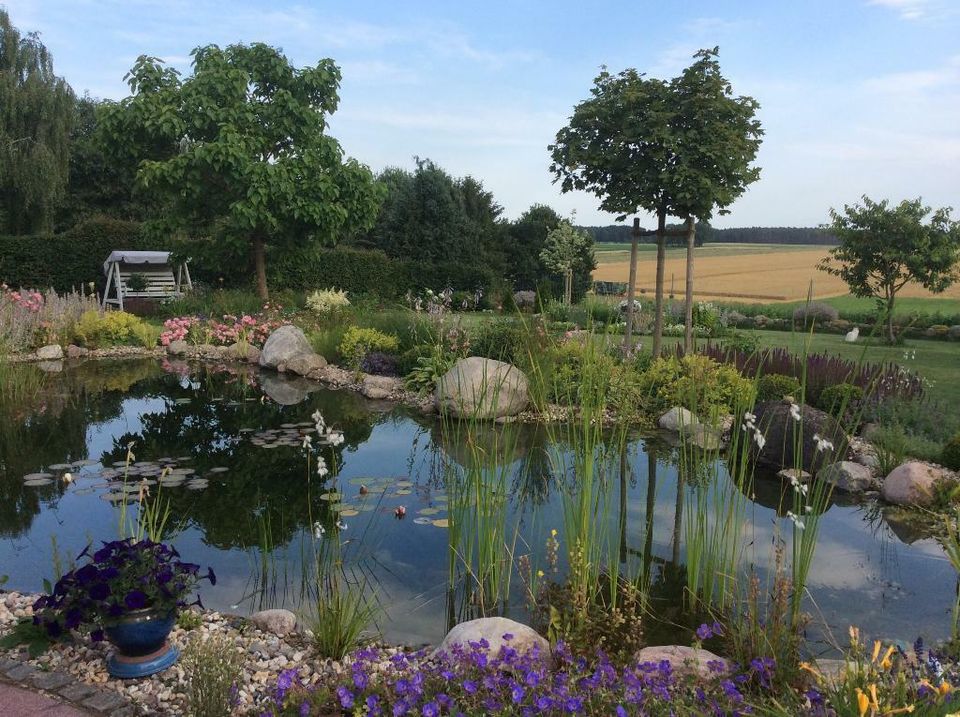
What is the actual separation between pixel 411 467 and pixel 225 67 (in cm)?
1322

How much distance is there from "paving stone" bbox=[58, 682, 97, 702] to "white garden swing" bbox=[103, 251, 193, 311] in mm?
16012

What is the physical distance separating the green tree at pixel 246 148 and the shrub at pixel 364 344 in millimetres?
5510

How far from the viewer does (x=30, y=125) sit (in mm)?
23703

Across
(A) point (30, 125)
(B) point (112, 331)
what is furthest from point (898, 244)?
(A) point (30, 125)

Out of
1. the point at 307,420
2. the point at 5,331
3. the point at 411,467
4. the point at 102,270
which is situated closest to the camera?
the point at 411,467

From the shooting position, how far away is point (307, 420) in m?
8.02

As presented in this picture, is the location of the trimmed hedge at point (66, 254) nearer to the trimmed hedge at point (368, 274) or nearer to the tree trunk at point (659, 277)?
the trimmed hedge at point (368, 274)

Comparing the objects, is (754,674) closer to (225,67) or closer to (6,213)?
(225,67)

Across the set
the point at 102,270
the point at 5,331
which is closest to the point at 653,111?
the point at 5,331

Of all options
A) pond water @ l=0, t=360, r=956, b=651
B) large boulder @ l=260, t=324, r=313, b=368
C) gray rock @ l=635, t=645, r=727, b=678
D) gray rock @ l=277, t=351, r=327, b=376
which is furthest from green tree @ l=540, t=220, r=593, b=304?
gray rock @ l=635, t=645, r=727, b=678

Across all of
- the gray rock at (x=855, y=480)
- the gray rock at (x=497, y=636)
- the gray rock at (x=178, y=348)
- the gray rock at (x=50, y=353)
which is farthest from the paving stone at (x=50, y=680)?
the gray rock at (x=178, y=348)

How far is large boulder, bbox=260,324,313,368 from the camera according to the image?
11367mm

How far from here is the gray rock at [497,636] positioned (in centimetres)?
304

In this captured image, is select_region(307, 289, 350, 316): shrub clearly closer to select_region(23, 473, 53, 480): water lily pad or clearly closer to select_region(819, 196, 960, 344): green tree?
select_region(23, 473, 53, 480): water lily pad
